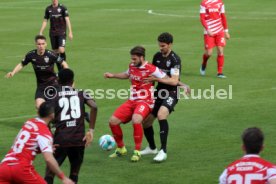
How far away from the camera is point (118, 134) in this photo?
48.5 feet

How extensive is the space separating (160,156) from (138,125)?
73cm

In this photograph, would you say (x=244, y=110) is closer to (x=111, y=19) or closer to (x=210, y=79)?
(x=210, y=79)

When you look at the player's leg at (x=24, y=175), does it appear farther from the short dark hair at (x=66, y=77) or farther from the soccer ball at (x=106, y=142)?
the soccer ball at (x=106, y=142)

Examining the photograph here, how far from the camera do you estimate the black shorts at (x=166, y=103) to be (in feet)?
48.8

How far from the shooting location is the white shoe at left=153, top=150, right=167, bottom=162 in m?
14.4

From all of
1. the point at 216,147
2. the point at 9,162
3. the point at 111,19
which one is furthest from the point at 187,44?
the point at 9,162

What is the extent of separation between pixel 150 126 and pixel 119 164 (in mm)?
1153

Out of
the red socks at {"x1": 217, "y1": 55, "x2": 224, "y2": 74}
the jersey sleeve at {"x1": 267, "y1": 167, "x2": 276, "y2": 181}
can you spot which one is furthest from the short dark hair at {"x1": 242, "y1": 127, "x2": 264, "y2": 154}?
the red socks at {"x1": 217, "y1": 55, "x2": 224, "y2": 74}

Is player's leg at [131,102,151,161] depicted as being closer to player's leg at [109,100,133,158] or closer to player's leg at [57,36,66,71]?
player's leg at [109,100,133,158]

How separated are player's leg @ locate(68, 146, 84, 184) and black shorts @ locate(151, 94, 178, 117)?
2898 mm

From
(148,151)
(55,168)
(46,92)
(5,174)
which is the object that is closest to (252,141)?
(55,168)

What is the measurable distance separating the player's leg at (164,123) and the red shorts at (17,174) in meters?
4.43

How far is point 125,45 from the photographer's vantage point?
102 ft

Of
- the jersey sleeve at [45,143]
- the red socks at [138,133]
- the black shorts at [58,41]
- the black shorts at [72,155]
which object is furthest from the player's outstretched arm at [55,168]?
the black shorts at [58,41]
